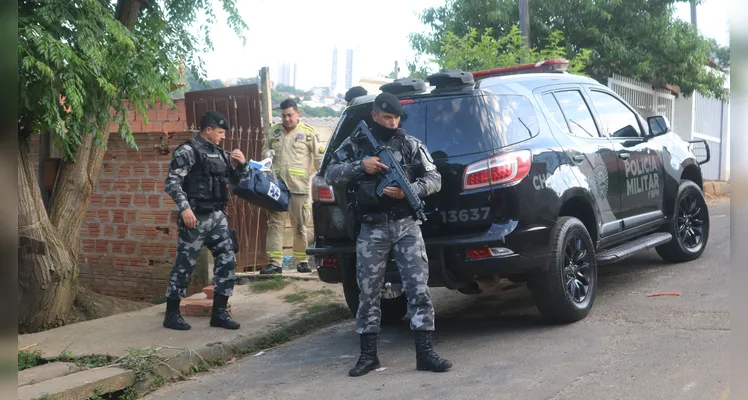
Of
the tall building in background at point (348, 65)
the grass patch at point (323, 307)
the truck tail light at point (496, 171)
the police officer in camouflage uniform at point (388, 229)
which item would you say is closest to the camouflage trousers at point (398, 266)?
the police officer in camouflage uniform at point (388, 229)

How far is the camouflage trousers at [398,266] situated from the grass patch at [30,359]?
2376 millimetres

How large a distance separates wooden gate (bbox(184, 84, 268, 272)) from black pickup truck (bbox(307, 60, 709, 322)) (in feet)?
9.62

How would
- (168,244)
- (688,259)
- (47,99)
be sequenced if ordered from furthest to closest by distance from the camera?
(168,244) < (688,259) < (47,99)

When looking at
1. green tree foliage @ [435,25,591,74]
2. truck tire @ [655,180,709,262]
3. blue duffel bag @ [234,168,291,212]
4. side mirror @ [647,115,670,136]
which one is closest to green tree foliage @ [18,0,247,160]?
blue duffel bag @ [234,168,291,212]

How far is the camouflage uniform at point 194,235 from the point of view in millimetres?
6039

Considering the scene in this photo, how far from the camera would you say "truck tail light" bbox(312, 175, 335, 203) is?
5.73 metres

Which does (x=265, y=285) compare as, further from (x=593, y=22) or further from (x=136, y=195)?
(x=593, y=22)

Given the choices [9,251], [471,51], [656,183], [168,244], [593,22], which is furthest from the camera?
[593,22]

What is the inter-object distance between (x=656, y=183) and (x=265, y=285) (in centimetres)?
384

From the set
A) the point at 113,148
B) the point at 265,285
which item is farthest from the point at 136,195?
the point at 265,285

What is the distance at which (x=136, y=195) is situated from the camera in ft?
28.4

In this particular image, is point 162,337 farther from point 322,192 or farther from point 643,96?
point 643,96

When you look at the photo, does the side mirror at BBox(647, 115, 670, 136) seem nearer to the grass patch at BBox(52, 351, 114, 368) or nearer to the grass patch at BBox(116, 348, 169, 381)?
the grass patch at BBox(116, 348, 169, 381)

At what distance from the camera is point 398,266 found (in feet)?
16.6
